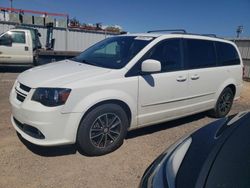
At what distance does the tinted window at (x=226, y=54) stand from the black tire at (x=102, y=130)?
276cm

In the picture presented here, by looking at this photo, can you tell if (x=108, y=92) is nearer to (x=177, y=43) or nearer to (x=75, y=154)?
(x=75, y=154)

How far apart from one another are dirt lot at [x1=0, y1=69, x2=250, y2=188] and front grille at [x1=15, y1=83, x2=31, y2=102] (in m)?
0.76

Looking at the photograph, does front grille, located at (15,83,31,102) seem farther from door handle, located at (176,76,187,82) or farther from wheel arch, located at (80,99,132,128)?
door handle, located at (176,76,187,82)

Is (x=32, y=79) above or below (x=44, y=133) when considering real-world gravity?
above

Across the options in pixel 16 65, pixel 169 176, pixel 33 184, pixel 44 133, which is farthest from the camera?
pixel 16 65

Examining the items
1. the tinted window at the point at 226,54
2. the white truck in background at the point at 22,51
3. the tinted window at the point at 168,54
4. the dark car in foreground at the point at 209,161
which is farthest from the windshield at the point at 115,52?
the white truck in background at the point at 22,51

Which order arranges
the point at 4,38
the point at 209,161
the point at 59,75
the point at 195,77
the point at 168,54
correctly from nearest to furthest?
the point at 209,161
the point at 59,75
the point at 168,54
the point at 195,77
the point at 4,38

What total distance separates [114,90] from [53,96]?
850 millimetres

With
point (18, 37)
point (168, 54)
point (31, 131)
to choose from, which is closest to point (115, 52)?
point (168, 54)

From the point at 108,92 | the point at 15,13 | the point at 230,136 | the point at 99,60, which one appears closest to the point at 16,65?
the point at 15,13

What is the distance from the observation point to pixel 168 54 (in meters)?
4.60

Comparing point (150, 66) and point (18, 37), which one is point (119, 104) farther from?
point (18, 37)

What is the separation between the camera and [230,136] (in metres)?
2.06

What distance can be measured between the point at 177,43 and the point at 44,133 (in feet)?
8.96
